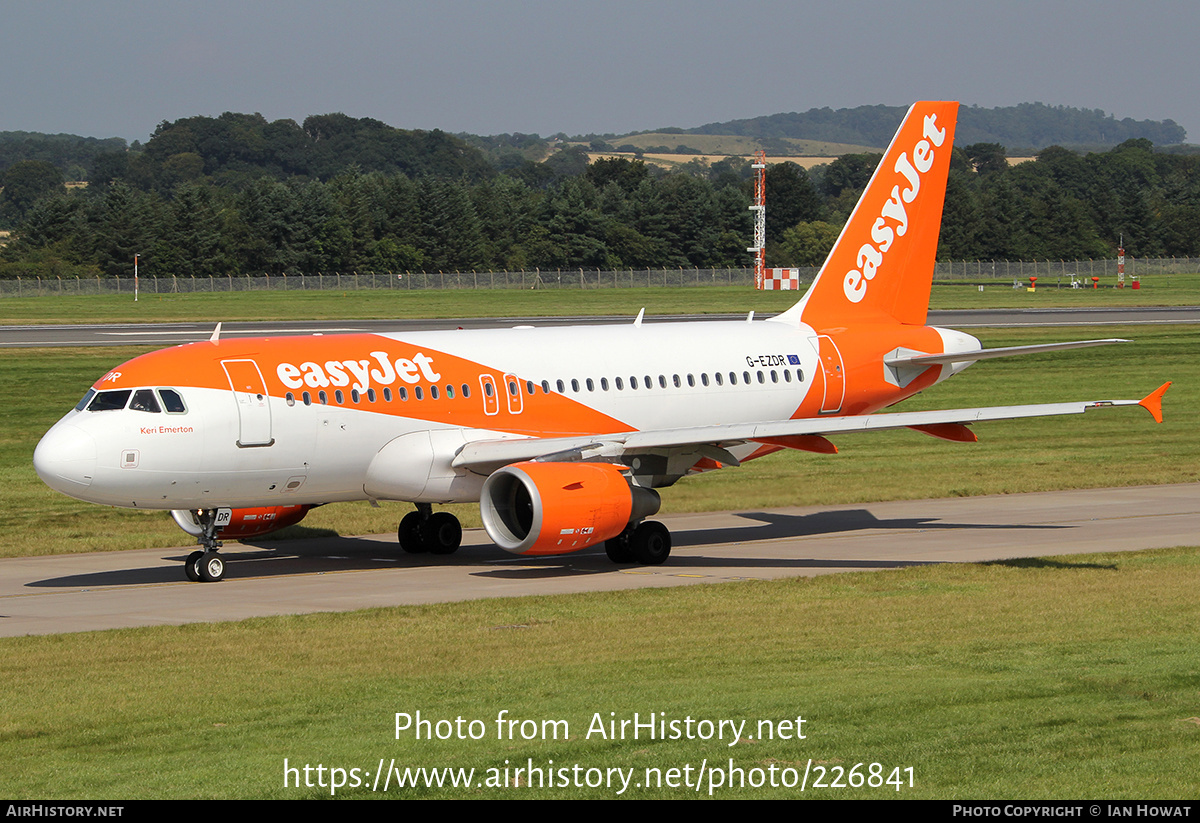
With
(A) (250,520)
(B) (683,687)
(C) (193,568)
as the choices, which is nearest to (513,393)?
(A) (250,520)

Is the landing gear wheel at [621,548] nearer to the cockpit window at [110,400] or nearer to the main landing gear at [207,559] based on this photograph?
the main landing gear at [207,559]

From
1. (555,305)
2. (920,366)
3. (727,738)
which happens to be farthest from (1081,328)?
(727,738)

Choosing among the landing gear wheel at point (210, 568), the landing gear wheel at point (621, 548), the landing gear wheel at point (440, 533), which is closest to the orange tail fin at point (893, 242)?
the landing gear wheel at point (621, 548)

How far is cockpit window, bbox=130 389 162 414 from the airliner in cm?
2

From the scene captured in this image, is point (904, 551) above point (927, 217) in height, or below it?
below

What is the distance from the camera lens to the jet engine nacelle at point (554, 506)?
25484mm

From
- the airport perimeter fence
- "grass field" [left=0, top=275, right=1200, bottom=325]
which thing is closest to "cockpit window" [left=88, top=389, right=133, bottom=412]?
"grass field" [left=0, top=275, right=1200, bottom=325]

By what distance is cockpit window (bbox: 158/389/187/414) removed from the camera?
25516 millimetres

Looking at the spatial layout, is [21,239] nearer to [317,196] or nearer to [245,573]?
[317,196]

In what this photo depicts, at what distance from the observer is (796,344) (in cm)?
3291

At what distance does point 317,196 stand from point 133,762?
152049mm

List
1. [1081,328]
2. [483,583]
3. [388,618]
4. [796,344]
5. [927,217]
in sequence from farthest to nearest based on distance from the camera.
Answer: [1081,328] → [927,217] → [796,344] → [483,583] → [388,618]

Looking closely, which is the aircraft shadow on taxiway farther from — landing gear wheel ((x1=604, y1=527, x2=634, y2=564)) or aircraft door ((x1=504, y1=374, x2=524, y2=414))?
aircraft door ((x1=504, y1=374, x2=524, y2=414))

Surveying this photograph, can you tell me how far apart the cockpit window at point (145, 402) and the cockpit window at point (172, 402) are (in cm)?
13
